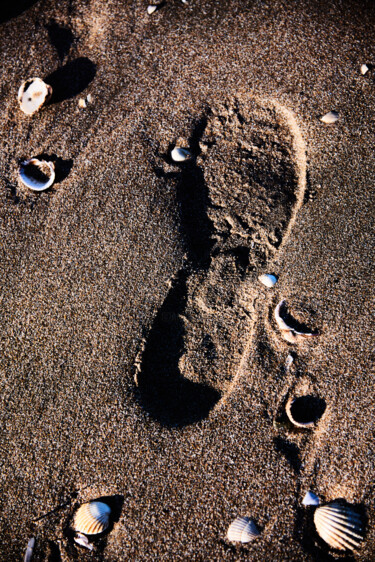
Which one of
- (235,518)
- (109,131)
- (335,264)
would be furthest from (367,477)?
(109,131)

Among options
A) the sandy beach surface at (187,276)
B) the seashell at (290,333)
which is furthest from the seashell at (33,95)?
the seashell at (290,333)

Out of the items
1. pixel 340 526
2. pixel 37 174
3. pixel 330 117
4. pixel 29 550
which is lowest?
pixel 29 550

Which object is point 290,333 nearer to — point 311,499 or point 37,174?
point 311,499

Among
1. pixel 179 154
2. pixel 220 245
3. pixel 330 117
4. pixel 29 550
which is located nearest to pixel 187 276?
pixel 220 245

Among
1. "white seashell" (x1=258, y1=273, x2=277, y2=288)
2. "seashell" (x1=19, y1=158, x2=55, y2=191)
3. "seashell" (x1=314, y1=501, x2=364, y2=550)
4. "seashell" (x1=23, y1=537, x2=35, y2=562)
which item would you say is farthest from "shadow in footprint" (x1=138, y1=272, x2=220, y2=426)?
"seashell" (x1=19, y1=158, x2=55, y2=191)

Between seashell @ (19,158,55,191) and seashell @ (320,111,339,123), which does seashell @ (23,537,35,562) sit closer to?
seashell @ (19,158,55,191)
